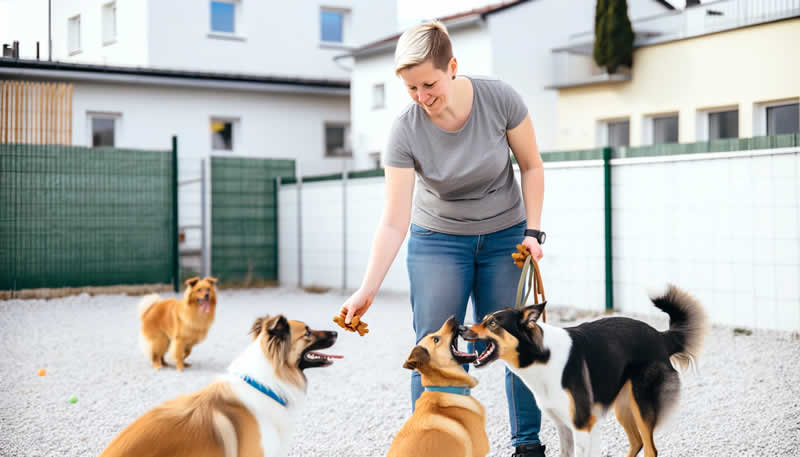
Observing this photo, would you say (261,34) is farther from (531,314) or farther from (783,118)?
(531,314)

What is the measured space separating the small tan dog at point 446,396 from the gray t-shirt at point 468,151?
0.49 metres

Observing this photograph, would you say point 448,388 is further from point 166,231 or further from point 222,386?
point 166,231

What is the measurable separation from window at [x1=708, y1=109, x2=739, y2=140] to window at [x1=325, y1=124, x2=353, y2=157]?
337 inches

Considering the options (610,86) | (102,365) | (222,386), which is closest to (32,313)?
(102,365)

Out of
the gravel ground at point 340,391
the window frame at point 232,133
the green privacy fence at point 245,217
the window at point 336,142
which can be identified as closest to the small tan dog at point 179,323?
A: the gravel ground at point 340,391

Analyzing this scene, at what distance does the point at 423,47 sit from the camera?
2689 millimetres

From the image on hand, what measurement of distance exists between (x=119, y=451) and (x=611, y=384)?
1.81 m

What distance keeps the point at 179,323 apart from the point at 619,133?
1194 cm

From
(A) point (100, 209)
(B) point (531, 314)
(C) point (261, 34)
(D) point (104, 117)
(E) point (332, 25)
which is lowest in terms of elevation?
(B) point (531, 314)

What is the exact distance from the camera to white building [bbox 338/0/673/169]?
16312 mm

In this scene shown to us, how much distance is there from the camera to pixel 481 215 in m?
3.12

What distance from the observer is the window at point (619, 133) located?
16.0m

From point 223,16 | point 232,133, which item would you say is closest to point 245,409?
point 232,133

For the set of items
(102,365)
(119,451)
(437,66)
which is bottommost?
(102,365)
